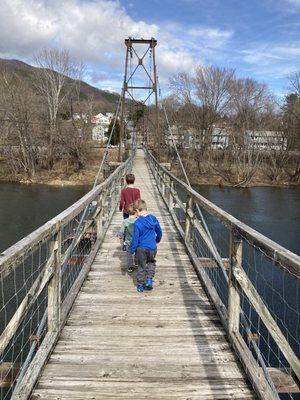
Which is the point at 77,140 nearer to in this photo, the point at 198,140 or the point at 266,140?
the point at 198,140

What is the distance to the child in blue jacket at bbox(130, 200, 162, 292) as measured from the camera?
4.91 m

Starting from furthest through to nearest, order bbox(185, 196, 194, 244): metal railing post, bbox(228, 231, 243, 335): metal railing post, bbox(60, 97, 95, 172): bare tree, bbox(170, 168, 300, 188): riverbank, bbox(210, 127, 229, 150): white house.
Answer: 1. bbox(210, 127, 229, 150): white house
2. bbox(60, 97, 95, 172): bare tree
3. bbox(170, 168, 300, 188): riverbank
4. bbox(185, 196, 194, 244): metal railing post
5. bbox(228, 231, 243, 335): metal railing post

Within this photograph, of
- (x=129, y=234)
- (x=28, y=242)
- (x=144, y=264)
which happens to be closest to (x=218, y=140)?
(x=129, y=234)

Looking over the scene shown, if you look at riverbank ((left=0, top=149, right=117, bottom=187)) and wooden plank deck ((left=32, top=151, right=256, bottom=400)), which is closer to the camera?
wooden plank deck ((left=32, top=151, right=256, bottom=400))

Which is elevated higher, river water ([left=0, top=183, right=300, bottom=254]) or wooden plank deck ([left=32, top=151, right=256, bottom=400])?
wooden plank deck ([left=32, top=151, right=256, bottom=400])

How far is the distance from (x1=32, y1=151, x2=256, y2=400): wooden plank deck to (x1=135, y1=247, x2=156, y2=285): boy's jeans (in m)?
0.16

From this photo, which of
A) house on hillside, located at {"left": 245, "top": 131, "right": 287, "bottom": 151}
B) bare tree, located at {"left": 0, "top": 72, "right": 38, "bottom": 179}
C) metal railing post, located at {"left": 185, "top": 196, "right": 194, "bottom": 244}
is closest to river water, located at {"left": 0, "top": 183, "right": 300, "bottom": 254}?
bare tree, located at {"left": 0, "top": 72, "right": 38, "bottom": 179}

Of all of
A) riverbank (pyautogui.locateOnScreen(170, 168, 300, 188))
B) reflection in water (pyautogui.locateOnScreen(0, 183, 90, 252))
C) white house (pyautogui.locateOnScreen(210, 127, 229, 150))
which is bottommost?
riverbank (pyautogui.locateOnScreen(170, 168, 300, 188))

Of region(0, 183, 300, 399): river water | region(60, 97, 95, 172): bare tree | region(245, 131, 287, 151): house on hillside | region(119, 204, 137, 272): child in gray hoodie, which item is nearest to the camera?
region(119, 204, 137, 272): child in gray hoodie

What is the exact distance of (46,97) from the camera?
4828 cm

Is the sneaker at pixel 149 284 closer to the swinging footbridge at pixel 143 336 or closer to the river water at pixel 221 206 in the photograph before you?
the swinging footbridge at pixel 143 336

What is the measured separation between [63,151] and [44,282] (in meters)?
41.9

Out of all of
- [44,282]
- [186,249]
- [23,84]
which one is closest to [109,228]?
[186,249]

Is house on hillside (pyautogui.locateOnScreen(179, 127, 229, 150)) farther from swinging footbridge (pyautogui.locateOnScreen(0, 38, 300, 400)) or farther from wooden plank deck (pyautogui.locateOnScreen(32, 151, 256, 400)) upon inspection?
swinging footbridge (pyautogui.locateOnScreen(0, 38, 300, 400))
